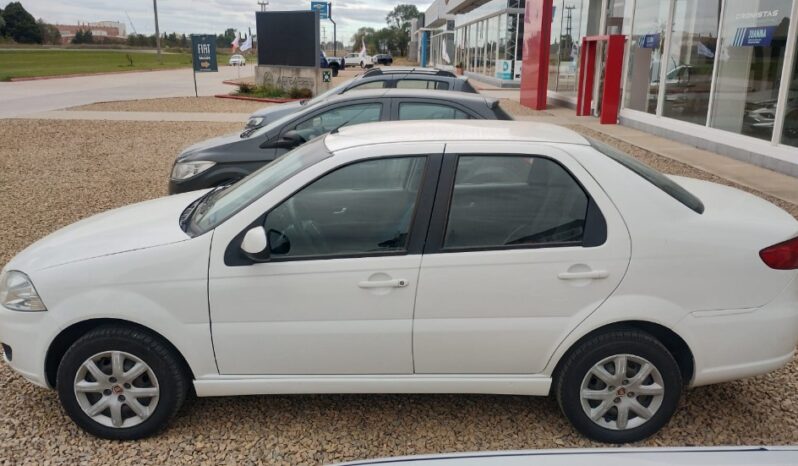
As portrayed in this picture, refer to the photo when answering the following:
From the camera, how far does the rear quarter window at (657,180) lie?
3.41 metres

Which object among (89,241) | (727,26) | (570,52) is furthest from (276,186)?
(570,52)

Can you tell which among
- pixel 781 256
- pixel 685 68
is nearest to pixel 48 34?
pixel 685 68

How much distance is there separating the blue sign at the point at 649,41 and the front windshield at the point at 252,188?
46.1 ft

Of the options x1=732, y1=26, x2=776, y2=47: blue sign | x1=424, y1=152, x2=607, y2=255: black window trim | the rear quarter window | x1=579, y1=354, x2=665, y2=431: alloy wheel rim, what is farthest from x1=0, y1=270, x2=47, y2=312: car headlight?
x1=732, y1=26, x2=776, y2=47: blue sign

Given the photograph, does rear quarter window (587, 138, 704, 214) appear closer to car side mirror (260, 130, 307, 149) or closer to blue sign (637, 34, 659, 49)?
car side mirror (260, 130, 307, 149)

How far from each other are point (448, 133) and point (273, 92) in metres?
21.8

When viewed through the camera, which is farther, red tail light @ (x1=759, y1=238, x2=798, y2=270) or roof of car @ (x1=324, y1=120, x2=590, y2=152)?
roof of car @ (x1=324, y1=120, x2=590, y2=152)

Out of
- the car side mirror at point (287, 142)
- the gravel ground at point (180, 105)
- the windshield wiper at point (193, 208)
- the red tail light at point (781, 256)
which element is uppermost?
the car side mirror at point (287, 142)

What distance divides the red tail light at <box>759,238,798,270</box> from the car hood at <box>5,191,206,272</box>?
2866 millimetres

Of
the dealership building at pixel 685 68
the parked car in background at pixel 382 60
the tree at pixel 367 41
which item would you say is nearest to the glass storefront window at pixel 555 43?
the dealership building at pixel 685 68

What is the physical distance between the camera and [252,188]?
12.2ft

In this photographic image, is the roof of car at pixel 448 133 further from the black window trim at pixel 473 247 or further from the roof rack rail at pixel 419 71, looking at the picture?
the roof rack rail at pixel 419 71

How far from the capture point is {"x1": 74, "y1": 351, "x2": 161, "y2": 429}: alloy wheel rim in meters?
3.29

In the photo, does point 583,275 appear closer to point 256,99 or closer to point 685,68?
point 685,68
